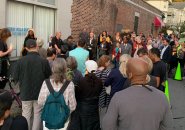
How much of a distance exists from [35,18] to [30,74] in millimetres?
7511

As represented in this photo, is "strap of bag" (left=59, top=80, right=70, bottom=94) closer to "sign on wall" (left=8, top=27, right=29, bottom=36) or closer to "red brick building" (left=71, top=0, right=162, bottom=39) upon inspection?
"sign on wall" (left=8, top=27, right=29, bottom=36)

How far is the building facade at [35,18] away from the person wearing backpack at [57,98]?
20.2 feet

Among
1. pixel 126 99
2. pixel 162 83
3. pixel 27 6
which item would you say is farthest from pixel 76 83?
pixel 27 6

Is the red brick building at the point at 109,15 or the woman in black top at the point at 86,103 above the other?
the red brick building at the point at 109,15

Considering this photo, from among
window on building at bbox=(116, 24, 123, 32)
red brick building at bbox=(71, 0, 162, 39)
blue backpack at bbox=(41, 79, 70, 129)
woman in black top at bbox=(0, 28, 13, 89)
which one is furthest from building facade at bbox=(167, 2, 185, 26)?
blue backpack at bbox=(41, 79, 70, 129)

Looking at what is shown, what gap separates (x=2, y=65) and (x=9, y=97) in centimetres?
520

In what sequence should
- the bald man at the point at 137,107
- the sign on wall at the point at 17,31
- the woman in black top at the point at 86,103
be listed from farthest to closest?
1. the sign on wall at the point at 17,31
2. the woman in black top at the point at 86,103
3. the bald man at the point at 137,107

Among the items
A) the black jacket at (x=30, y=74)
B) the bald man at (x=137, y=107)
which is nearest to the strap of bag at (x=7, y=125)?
the bald man at (x=137, y=107)

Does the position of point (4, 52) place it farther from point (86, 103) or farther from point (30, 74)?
point (86, 103)

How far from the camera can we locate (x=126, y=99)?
3.55m

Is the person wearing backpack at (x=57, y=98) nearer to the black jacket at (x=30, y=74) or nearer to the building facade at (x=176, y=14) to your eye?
the black jacket at (x=30, y=74)

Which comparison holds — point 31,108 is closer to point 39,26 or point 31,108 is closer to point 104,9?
point 39,26

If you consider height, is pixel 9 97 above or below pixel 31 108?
above

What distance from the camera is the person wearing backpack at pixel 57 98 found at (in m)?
5.31
